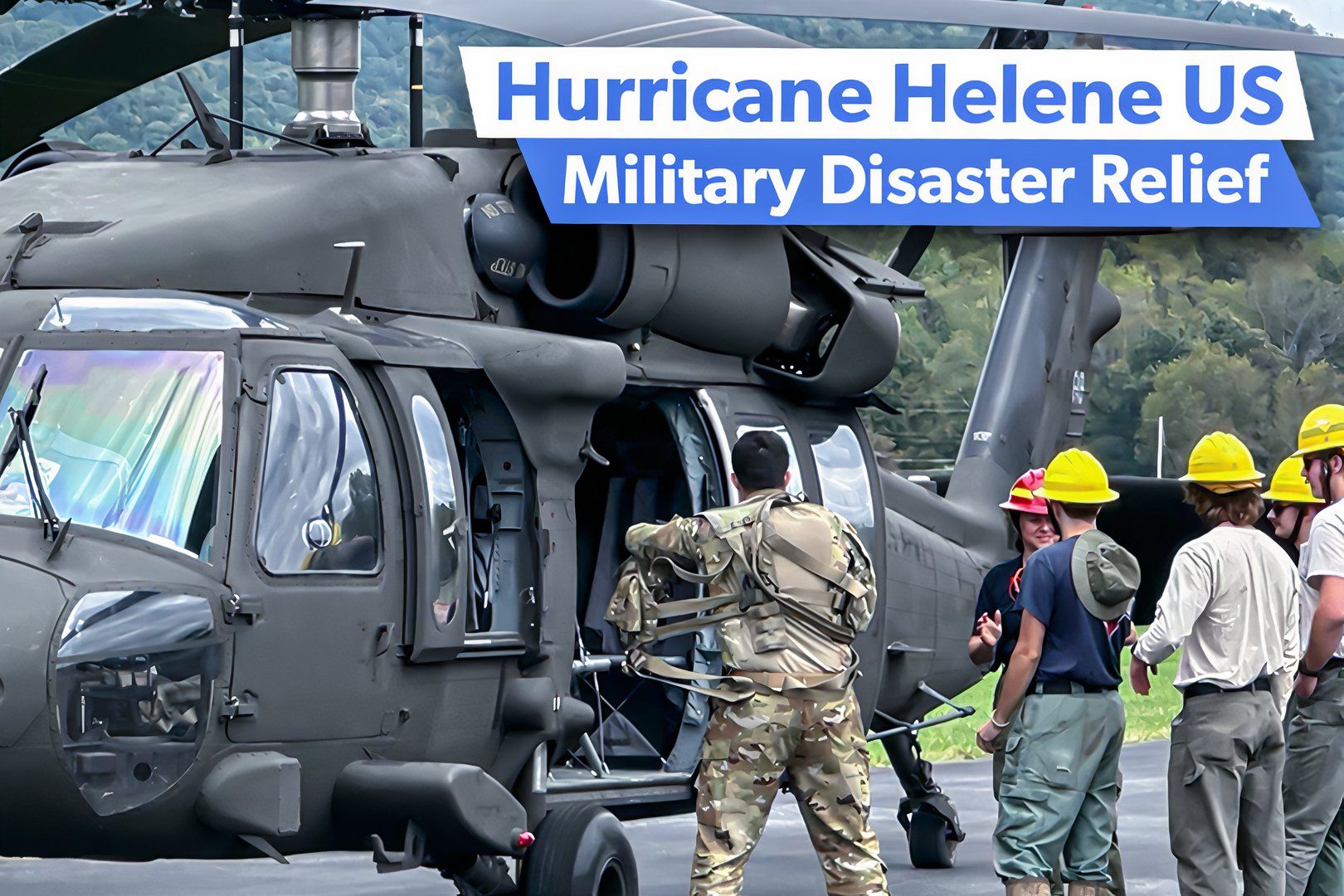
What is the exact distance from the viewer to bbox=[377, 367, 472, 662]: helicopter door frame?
6.45 metres

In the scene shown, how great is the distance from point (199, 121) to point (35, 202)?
66 centimetres

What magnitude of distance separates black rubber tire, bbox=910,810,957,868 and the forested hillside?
50.3 m

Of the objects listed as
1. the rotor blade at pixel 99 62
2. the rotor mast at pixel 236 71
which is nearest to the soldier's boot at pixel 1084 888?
the rotor mast at pixel 236 71

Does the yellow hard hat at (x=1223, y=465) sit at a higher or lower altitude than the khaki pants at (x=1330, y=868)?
higher

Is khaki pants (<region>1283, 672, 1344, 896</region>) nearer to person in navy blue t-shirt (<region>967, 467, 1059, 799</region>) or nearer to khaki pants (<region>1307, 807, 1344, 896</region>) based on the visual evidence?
khaki pants (<region>1307, 807, 1344, 896</region>)

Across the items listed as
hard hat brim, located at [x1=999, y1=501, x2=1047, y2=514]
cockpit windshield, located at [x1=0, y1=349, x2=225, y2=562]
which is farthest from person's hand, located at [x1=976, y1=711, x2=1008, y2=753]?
cockpit windshield, located at [x1=0, y1=349, x2=225, y2=562]

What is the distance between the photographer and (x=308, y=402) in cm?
629

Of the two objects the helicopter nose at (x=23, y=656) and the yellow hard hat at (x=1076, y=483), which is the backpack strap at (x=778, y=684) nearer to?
the yellow hard hat at (x=1076, y=483)

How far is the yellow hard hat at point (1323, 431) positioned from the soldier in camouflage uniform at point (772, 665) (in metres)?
1.95

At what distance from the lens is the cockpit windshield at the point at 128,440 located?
5930mm

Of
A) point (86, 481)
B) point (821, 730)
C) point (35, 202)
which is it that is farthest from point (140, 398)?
point (821, 730)

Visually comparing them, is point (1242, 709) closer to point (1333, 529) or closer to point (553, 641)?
point (1333, 529)

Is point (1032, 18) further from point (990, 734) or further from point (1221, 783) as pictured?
point (1221, 783)

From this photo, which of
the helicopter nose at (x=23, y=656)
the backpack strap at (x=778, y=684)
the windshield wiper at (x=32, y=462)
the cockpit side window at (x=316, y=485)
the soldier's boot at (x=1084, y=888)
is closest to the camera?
the helicopter nose at (x=23, y=656)
